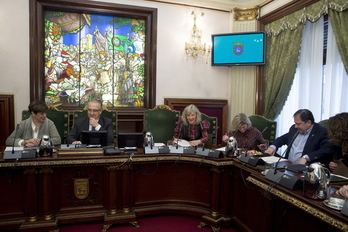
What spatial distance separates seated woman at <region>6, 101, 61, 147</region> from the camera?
264 centimetres

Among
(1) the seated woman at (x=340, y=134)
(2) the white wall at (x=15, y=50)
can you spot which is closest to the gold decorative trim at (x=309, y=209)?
(1) the seated woman at (x=340, y=134)

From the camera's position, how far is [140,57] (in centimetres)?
460

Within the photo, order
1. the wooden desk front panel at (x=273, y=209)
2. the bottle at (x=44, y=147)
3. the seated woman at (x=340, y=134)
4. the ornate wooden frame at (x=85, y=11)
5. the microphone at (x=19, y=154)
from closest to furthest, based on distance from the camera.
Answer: the wooden desk front panel at (x=273, y=209) → the seated woman at (x=340, y=134) → the microphone at (x=19, y=154) → the bottle at (x=44, y=147) → the ornate wooden frame at (x=85, y=11)

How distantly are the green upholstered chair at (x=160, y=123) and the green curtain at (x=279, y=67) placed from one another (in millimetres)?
1648

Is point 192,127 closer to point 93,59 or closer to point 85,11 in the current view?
point 93,59

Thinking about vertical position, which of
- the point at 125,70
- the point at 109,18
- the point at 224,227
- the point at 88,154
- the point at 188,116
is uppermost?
the point at 109,18

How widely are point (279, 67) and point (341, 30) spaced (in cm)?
108

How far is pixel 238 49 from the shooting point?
4.45 meters

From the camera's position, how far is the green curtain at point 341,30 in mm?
2941

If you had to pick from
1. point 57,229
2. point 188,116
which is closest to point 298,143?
point 188,116

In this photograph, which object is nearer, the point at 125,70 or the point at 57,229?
the point at 57,229

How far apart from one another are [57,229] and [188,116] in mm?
1853

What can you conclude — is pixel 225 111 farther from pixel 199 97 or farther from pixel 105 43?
pixel 105 43

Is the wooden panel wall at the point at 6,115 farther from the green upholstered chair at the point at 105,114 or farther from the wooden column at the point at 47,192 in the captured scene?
the wooden column at the point at 47,192
